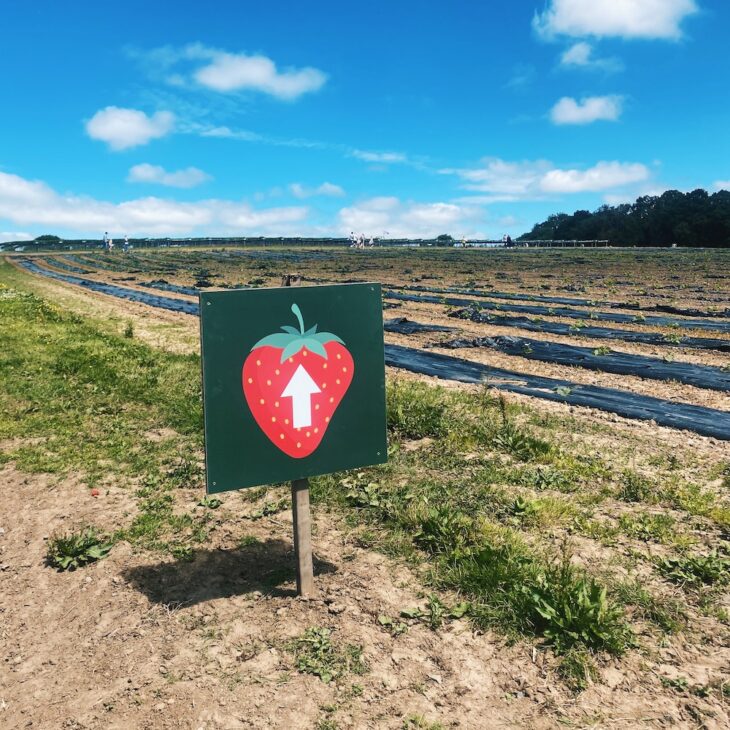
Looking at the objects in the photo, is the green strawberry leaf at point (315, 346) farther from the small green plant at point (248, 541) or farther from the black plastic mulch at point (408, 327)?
the black plastic mulch at point (408, 327)

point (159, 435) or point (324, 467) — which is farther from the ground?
point (324, 467)

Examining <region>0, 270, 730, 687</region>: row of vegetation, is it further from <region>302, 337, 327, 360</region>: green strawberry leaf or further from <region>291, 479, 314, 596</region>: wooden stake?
<region>302, 337, 327, 360</region>: green strawberry leaf

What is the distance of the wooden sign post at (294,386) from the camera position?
386 centimetres

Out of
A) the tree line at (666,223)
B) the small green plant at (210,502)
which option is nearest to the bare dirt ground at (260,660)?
the small green plant at (210,502)

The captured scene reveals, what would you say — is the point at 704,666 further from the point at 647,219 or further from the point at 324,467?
the point at 647,219

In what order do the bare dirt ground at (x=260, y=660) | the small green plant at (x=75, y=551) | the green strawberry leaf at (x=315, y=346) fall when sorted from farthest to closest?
the small green plant at (x=75, y=551), the green strawberry leaf at (x=315, y=346), the bare dirt ground at (x=260, y=660)

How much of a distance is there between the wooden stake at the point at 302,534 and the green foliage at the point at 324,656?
0.42 meters

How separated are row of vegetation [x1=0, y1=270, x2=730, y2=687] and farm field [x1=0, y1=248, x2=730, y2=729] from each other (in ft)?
0.08

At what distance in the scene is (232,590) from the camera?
4.52 meters

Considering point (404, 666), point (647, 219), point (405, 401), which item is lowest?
point (404, 666)

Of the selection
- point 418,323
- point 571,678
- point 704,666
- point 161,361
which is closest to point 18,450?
point 161,361

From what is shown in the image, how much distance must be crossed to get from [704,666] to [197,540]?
398 centimetres

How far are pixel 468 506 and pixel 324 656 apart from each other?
2393 millimetres

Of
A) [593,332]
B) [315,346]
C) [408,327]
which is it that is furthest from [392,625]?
[593,332]
